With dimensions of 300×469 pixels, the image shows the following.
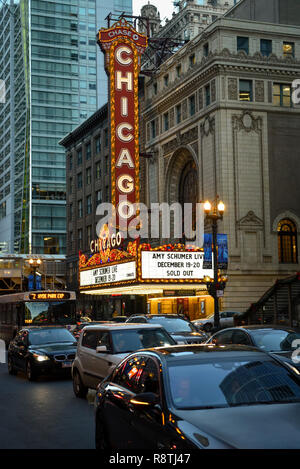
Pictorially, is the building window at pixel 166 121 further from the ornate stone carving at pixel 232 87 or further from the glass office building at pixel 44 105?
the glass office building at pixel 44 105

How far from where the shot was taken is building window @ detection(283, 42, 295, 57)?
4916 cm

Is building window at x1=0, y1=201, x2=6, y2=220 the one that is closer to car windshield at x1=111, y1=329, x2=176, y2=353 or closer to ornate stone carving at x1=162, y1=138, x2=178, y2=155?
ornate stone carving at x1=162, y1=138, x2=178, y2=155

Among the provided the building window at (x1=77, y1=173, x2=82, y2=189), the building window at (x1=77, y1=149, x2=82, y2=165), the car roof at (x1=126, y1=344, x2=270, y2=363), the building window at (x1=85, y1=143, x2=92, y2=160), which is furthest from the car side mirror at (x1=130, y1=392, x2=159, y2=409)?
the building window at (x1=77, y1=149, x2=82, y2=165)

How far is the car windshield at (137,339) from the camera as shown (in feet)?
46.4

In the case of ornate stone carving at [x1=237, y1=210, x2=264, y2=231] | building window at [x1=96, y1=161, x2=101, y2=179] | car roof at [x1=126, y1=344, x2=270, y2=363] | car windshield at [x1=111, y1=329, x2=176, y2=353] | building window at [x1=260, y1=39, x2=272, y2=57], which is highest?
building window at [x1=260, y1=39, x2=272, y2=57]

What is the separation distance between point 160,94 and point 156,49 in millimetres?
9082

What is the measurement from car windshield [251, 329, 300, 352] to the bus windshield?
16.8 m

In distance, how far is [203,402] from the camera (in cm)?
654

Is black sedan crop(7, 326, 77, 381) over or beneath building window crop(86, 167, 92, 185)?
beneath

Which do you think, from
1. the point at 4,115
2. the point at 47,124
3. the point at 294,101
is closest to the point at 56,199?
the point at 47,124

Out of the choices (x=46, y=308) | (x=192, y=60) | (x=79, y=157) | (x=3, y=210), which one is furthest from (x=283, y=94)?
(x=3, y=210)

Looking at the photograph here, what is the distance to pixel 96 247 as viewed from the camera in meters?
48.7
